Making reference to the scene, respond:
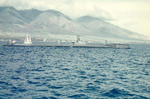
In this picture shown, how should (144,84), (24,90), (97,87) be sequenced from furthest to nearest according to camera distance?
1. (144,84)
2. (97,87)
3. (24,90)

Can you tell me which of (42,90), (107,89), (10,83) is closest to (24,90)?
(42,90)

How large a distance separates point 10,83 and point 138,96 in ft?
68.6

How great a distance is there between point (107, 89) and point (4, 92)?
608 inches

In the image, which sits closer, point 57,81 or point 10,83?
point 10,83

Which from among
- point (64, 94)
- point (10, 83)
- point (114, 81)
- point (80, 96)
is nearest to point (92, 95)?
point (80, 96)

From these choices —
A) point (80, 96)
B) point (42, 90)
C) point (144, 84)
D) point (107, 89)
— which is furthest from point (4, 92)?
point (144, 84)

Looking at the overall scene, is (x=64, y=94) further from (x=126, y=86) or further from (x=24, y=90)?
(x=126, y=86)

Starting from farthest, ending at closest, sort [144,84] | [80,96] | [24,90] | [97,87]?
[144,84] → [97,87] → [24,90] → [80,96]

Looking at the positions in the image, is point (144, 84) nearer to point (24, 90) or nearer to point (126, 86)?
point (126, 86)

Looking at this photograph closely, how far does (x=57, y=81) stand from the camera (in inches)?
1364

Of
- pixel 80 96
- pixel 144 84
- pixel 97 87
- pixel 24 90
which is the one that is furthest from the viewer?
pixel 144 84

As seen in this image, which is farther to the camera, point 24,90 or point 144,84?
point 144,84

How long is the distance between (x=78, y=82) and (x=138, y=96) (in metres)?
11.4

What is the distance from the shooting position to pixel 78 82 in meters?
34.2
